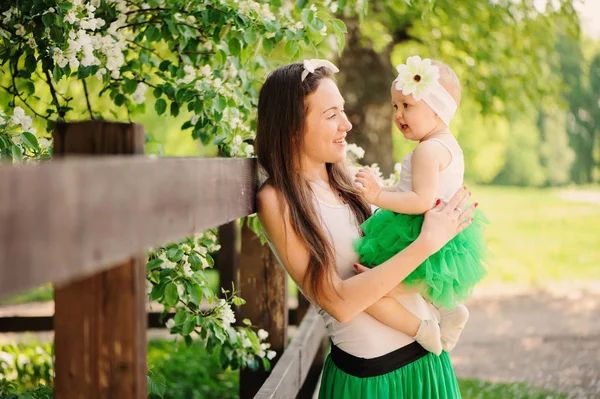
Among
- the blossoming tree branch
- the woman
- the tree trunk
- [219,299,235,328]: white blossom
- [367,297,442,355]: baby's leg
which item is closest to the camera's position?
the woman

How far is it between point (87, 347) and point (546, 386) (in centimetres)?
498

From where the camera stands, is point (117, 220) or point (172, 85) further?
point (172, 85)

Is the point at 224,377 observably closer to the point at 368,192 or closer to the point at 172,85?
the point at 172,85

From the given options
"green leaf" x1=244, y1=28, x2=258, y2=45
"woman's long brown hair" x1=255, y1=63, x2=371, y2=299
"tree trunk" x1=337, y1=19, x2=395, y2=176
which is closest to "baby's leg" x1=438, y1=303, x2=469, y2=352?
"woman's long brown hair" x1=255, y1=63, x2=371, y2=299

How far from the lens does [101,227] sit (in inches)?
40.8

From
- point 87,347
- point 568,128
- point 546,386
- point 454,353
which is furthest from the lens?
point 568,128

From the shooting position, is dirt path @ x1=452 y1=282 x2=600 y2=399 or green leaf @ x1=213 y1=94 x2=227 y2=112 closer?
green leaf @ x1=213 y1=94 x2=227 y2=112

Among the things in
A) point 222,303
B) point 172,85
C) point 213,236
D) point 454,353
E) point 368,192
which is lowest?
point 454,353

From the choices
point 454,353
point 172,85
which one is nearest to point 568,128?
point 454,353

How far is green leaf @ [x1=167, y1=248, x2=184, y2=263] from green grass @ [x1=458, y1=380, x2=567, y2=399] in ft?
11.5

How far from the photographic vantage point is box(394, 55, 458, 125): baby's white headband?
7.85 ft

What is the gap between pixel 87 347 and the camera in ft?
4.37

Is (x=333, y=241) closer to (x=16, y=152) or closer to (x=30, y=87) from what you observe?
(x=16, y=152)

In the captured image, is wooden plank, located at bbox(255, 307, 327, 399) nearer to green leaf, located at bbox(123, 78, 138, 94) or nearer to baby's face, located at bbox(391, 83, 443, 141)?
baby's face, located at bbox(391, 83, 443, 141)
